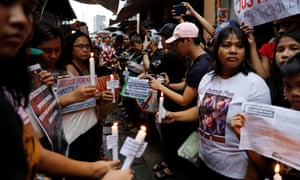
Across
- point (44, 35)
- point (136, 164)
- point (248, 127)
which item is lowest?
point (136, 164)

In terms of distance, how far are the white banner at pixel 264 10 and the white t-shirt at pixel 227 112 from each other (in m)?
0.78

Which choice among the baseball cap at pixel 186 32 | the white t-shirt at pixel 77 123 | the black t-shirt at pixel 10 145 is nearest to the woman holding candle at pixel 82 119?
the white t-shirt at pixel 77 123

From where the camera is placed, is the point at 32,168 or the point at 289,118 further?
the point at 289,118

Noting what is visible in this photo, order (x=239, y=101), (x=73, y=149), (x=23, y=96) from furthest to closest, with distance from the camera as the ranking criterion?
(x=73, y=149)
(x=239, y=101)
(x=23, y=96)

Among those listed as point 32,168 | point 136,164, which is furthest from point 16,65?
point 136,164

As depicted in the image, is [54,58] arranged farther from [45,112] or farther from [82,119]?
[45,112]

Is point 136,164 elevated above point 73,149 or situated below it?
below

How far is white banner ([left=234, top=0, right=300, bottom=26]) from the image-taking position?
8.30 ft

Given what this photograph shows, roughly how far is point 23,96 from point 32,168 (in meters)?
0.31

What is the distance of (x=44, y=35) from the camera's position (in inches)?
104

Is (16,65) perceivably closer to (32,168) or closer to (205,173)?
(32,168)

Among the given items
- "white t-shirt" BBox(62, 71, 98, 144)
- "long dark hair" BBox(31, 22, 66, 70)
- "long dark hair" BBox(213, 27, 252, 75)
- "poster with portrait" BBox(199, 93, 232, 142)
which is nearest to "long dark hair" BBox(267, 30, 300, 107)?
"long dark hair" BBox(213, 27, 252, 75)

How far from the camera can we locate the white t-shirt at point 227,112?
2.13 meters

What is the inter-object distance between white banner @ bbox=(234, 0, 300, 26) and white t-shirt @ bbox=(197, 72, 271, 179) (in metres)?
0.78
